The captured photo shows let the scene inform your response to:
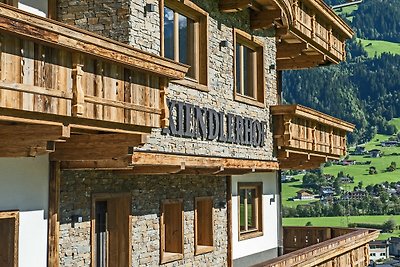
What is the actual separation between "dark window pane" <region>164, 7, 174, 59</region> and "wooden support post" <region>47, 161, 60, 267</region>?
3.40 meters

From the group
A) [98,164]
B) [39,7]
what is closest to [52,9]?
[39,7]

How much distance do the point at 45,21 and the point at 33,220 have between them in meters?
4.13

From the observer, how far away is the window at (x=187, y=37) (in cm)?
1284

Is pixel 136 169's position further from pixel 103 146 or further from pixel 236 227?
pixel 236 227

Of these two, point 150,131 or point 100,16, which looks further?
point 100,16

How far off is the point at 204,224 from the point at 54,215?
5.84 m

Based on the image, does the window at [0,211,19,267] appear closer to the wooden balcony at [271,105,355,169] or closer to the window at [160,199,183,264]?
the window at [160,199,183,264]

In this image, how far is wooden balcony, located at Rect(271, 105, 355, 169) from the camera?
16.9m

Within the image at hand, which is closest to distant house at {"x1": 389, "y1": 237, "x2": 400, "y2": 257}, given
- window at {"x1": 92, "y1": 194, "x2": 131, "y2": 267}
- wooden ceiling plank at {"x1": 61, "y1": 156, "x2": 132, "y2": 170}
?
window at {"x1": 92, "y1": 194, "x2": 131, "y2": 267}

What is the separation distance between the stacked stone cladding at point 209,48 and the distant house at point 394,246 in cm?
14508

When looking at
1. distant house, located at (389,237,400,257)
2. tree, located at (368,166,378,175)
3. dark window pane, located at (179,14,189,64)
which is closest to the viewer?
dark window pane, located at (179,14,189,64)

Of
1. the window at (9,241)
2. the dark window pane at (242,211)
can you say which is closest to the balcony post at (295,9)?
the dark window pane at (242,211)

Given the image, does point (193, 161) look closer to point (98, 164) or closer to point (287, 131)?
point (98, 164)

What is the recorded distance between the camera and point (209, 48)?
45.7 feet
